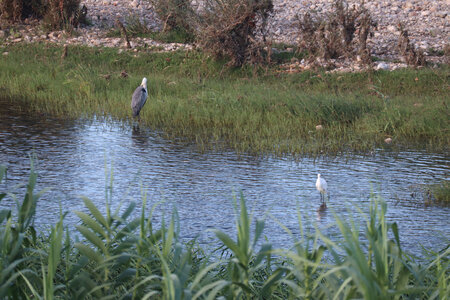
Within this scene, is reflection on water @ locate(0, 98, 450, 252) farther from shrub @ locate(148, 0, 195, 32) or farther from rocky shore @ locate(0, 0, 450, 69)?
shrub @ locate(148, 0, 195, 32)

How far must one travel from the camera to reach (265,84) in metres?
14.0

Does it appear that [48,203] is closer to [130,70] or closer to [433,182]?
[433,182]

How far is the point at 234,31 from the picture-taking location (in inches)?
617

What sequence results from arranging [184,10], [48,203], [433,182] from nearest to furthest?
[48,203] → [433,182] → [184,10]

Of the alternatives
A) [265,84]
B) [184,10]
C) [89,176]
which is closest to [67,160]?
[89,176]

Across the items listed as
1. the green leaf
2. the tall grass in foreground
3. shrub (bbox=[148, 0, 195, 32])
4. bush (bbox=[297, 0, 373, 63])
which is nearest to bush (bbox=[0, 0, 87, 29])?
shrub (bbox=[148, 0, 195, 32])

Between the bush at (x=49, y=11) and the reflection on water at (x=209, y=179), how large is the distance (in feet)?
27.2

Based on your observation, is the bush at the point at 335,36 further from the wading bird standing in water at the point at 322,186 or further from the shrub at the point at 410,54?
the wading bird standing in water at the point at 322,186

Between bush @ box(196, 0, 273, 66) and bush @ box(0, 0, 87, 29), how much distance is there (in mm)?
4531

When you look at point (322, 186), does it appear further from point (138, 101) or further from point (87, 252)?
point (138, 101)

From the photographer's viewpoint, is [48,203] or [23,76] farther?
[23,76]

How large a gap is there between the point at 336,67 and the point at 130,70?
478cm

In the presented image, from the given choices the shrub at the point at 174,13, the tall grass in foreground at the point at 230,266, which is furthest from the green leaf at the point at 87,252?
the shrub at the point at 174,13

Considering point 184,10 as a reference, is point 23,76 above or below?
below
